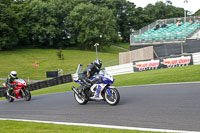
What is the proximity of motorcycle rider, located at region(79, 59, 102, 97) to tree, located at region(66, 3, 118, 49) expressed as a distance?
209ft

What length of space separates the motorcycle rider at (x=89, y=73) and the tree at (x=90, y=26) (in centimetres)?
6384

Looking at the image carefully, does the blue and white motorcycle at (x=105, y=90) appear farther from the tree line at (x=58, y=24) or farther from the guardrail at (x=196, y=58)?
the tree line at (x=58, y=24)

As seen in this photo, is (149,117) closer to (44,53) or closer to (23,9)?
(44,53)

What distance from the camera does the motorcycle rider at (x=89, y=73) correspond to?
854cm

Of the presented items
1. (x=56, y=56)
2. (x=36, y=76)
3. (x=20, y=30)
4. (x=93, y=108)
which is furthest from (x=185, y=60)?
A: (x=20, y=30)

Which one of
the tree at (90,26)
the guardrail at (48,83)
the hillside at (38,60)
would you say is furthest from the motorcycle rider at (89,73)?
the tree at (90,26)

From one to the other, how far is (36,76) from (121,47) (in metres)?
49.2

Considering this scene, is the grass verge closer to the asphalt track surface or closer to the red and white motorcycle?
the asphalt track surface

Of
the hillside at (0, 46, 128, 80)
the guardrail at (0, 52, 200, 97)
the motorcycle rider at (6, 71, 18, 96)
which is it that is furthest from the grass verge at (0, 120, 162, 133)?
the hillside at (0, 46, 128, 80)

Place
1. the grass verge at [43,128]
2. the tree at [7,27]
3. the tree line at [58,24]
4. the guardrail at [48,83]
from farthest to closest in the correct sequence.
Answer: the tree line at [58,24]
the tree at [7,27]
the guardrail at [48,83]
the grass verge at [43,128]

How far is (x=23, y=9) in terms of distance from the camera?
7238 cm

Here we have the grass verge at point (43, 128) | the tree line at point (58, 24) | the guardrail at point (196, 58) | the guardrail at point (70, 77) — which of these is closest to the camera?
the grass verge at point (43, 128)

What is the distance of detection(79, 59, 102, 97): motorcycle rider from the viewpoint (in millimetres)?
8539

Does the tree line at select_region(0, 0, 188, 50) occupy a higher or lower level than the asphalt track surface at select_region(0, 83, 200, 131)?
higher
